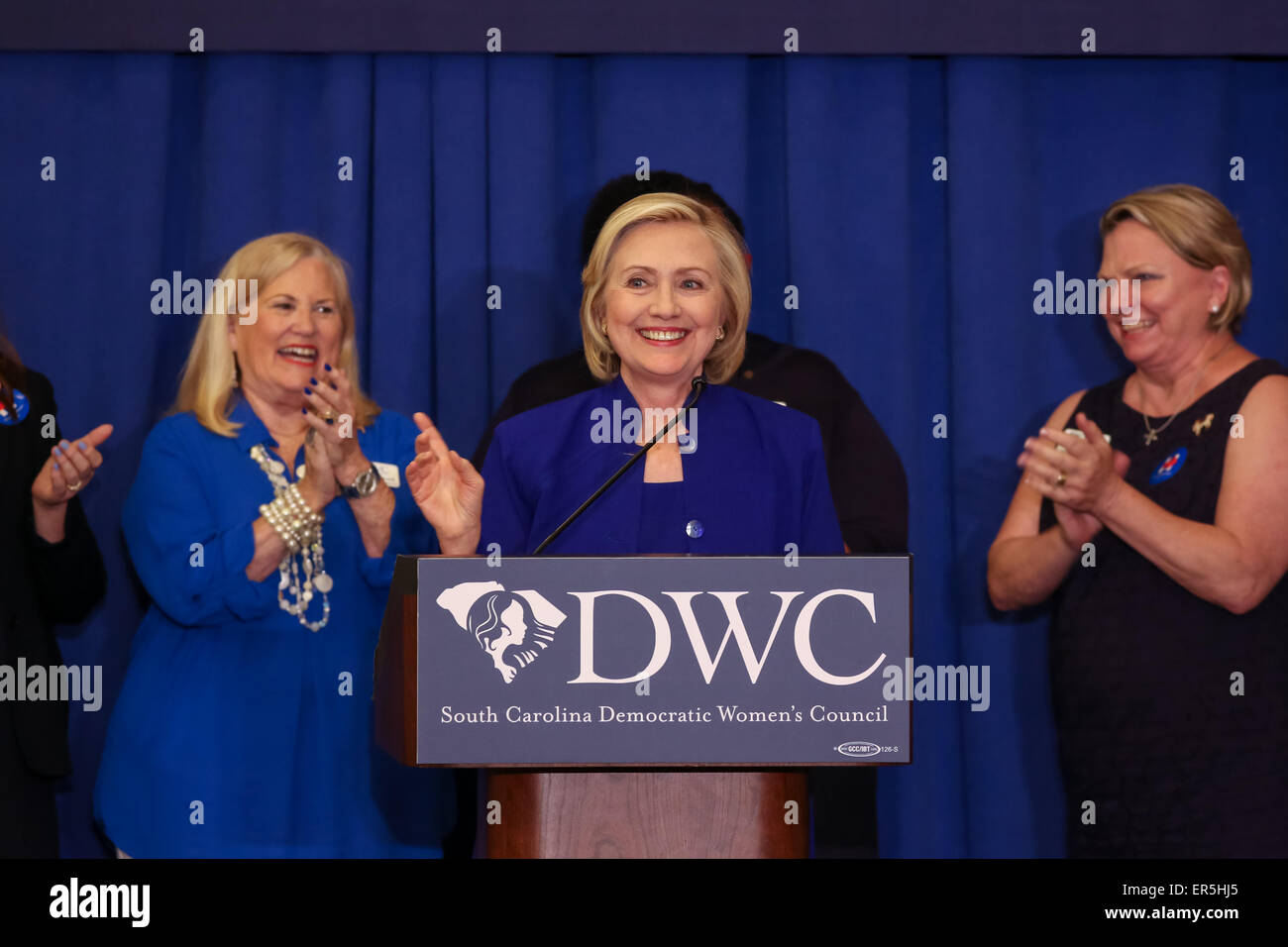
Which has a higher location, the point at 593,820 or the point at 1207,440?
the point at 1207,440

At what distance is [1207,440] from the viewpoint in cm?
285

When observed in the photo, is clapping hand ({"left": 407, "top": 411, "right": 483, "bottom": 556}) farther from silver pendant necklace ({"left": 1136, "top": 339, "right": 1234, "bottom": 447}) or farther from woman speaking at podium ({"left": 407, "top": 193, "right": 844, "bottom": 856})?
silver pendant necklace ({"left": 1136, "top": 339, "right": 1234, "bottom": 447})

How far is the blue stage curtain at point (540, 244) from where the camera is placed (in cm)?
321

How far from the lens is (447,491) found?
228 cm

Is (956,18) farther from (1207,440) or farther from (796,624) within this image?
(796,624)

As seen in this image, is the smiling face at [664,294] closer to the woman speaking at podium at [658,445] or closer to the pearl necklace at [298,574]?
the woman speaking at podium at [658,445]

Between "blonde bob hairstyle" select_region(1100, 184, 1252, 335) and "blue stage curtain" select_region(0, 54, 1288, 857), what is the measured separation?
0.27 metres

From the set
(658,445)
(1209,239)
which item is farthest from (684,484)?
(1209,239)

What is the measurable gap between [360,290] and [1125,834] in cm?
224

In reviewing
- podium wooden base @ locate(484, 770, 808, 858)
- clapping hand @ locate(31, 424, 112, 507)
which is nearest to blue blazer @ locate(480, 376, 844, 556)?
podium wooden base @ locate(484, 770, 808, 858)

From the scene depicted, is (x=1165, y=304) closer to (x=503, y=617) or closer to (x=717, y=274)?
(x=717, y=274)

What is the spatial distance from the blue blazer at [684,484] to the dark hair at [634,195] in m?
0.69

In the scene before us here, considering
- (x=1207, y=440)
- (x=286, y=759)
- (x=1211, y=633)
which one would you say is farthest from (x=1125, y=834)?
(x=286, y=759)

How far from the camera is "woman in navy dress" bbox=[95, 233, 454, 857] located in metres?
2.84
